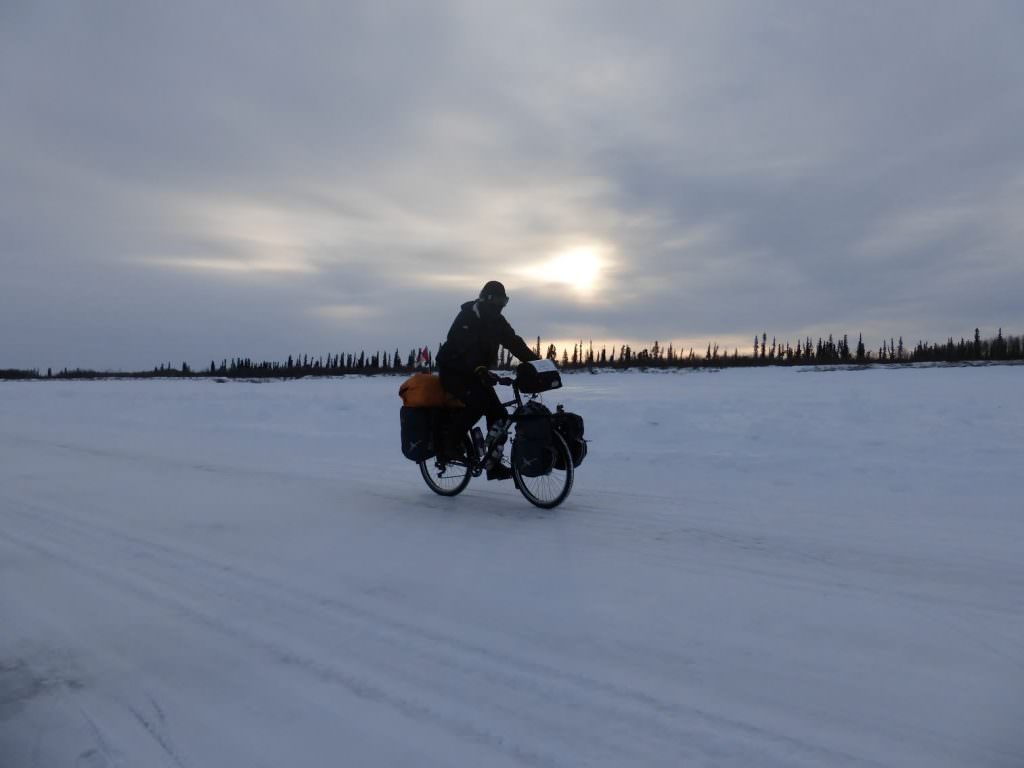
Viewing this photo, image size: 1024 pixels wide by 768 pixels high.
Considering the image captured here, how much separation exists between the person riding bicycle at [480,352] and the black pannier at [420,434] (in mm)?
420

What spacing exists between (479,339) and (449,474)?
5.45ft

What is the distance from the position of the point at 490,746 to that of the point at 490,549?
2761 mm

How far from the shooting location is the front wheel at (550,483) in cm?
675

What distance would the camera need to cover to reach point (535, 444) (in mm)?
6770

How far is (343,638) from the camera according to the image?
11.3 feet

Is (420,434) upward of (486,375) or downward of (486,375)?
downward

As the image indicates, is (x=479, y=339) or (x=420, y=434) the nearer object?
(x=479, y=339)

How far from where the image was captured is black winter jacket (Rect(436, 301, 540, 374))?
7.15 meters

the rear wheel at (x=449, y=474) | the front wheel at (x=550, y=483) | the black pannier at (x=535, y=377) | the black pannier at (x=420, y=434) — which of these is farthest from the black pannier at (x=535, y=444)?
the black pannier at (x=420, y=434)

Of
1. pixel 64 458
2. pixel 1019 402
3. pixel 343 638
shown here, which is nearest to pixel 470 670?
pixel 343 638

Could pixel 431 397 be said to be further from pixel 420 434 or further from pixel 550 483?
pixel 550 483

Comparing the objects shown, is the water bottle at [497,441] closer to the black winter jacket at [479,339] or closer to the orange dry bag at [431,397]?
the orange dry bag at [431,397]

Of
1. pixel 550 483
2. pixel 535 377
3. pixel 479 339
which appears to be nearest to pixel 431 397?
pixel 479 339

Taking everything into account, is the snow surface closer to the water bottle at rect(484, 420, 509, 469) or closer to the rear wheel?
the rear wheel
